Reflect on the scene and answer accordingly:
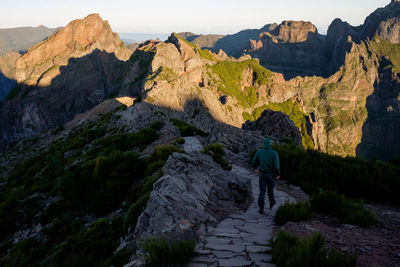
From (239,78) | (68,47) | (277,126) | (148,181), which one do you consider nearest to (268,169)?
(148,181)

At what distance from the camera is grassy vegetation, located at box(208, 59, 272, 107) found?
118 metres

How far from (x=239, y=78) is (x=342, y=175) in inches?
5246

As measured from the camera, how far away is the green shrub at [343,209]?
6074 millimetres

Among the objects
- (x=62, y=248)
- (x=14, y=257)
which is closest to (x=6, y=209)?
(x=14, y=257)

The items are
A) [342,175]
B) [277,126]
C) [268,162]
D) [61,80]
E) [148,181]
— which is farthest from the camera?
[61,80]

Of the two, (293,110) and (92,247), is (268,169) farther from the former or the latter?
(293,110)

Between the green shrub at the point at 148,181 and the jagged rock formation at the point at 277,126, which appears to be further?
the jagged rock formation at the point at 277,126

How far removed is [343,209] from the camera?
21.6 ft

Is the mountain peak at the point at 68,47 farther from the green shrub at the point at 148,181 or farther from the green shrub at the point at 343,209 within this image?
the green shrub at the point at 343,209

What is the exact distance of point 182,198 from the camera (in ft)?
20.7

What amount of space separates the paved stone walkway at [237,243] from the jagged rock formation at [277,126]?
21.0 m

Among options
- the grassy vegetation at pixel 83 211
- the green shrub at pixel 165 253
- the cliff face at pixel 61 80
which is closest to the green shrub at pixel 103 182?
the grassy vegetation at pixel 83 211

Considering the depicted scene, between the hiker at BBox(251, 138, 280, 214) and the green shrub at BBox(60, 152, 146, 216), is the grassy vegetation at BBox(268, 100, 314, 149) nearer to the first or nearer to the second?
the green shrub at BBox(60, 152, 146, 216)

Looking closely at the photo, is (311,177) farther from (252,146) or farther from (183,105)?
(183,105)
